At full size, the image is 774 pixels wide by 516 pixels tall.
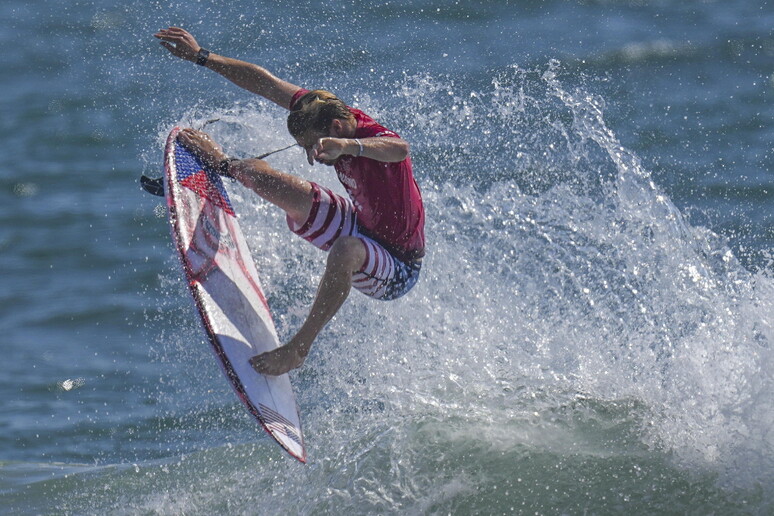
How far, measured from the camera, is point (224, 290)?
5.94 meters

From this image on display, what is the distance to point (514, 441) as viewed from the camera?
19.9 ft

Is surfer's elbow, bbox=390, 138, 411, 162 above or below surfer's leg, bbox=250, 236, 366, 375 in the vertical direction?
above

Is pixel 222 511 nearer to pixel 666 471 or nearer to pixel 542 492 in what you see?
pixel 542 492

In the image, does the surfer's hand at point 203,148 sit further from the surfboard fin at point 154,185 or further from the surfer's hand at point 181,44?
the surfer's hand at point 181,44

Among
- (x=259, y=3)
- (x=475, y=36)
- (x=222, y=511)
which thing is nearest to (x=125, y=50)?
(x=259, y=3)

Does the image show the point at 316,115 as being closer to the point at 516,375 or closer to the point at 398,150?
the point at 398,150

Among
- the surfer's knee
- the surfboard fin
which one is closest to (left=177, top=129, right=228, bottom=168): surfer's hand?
the surfboard fin

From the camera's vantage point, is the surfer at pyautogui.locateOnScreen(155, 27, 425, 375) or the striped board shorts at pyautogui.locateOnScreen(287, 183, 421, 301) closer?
the surfer at pyautogui.locateOnScreen(155, 27, 425, 375)

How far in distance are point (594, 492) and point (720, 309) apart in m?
1.54

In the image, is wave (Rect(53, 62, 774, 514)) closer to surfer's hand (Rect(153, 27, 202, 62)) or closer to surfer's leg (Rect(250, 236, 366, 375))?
surfer's leg (Rect(250, 236, 366, 375))

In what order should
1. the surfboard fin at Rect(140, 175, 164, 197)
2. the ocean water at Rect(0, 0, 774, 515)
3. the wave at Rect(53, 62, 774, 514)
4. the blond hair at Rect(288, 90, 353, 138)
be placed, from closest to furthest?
the blond hair at Rect(288, 90, 353, 138), the wave at Rect(53, 62, 774, 514), the ocean water at Rect(0, 0, 774, 515), the surfboard fin at Rect(140, 175, 164, 197)

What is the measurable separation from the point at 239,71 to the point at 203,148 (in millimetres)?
500

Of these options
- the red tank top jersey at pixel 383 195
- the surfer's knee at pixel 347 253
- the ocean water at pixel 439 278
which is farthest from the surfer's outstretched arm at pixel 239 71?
the ocean water at pixel 439 278

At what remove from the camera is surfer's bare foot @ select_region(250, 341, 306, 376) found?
5.60 meters
